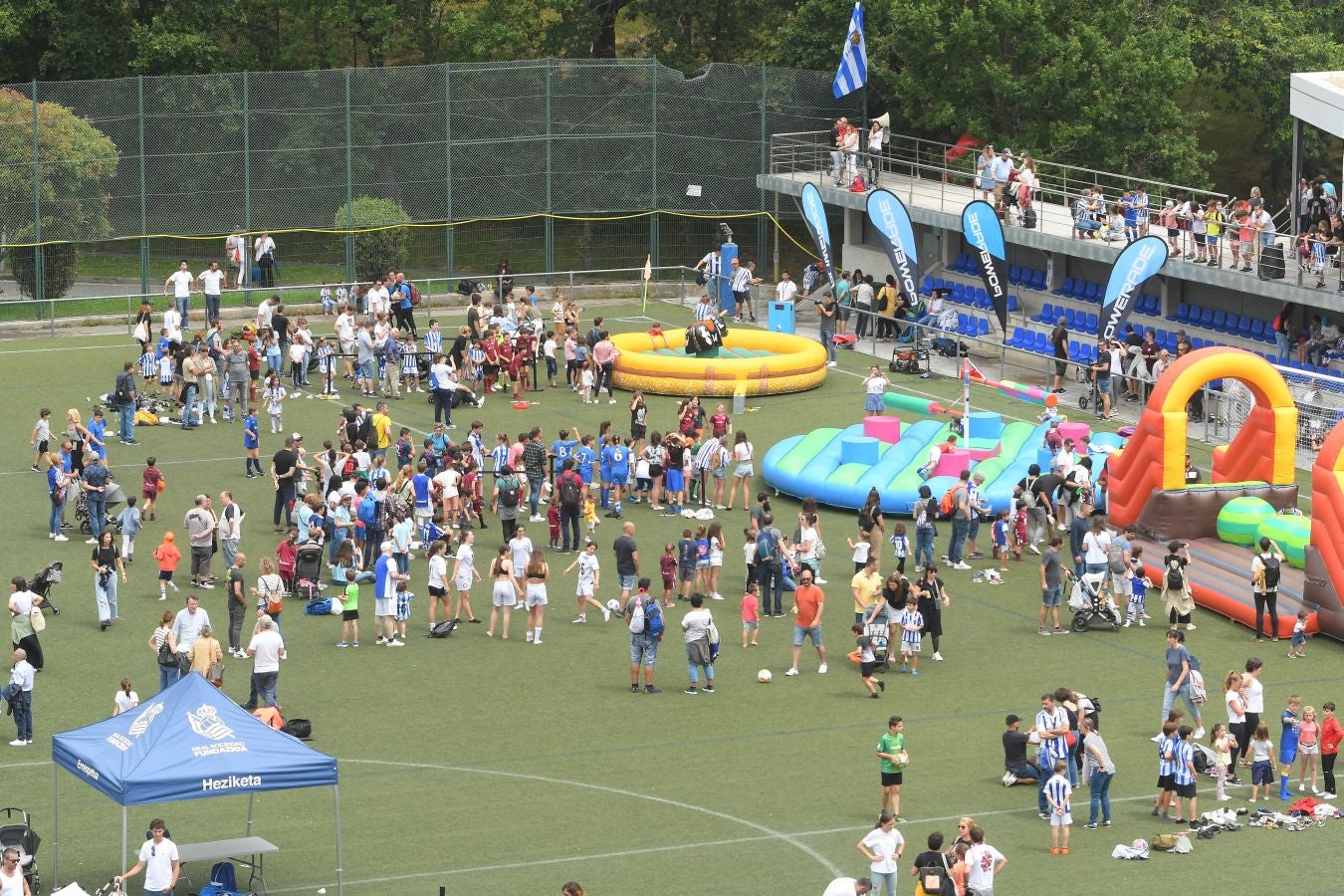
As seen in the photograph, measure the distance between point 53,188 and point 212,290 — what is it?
5.40 meters

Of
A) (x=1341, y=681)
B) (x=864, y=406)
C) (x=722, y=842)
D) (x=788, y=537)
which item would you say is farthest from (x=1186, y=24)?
(x=722, y=842)

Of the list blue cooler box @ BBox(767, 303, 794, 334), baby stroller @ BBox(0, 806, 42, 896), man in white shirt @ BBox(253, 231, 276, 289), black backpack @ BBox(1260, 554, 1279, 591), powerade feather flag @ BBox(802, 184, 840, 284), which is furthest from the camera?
man in white shirt @ BBox(253, 231, 276, 289)

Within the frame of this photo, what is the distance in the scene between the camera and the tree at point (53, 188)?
2044 inches

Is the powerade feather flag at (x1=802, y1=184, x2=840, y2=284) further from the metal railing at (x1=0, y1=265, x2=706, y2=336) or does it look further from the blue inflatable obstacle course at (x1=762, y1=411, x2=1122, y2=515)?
the blue inflatable obstacle course at (x1=762, y1=411, x2=1122, y2=515)

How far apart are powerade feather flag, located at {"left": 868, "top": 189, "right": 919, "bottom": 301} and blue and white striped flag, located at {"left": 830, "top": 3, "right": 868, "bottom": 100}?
6.70 metres

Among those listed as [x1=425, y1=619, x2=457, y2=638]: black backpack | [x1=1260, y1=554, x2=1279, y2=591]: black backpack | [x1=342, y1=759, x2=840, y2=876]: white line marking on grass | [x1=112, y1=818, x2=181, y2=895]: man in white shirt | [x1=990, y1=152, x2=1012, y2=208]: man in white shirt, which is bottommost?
[x1=342, y1=759, x2=840, y2=876]: white line marking on grass

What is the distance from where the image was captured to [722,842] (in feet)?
81.5

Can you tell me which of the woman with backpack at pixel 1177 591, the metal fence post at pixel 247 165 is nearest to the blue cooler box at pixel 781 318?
the metal fence post at pixel 247 165

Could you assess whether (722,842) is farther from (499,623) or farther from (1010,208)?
(1010,208)

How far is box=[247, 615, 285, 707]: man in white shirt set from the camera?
28.1 meters

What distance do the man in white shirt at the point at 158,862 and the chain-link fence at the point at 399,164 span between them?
32.6m

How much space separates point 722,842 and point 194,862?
567 centimetres

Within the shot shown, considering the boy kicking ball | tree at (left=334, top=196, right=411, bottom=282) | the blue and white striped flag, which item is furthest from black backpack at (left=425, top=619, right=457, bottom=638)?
the blue and white striped flag

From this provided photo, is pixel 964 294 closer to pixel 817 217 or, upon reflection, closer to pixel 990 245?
pixel 817 217
